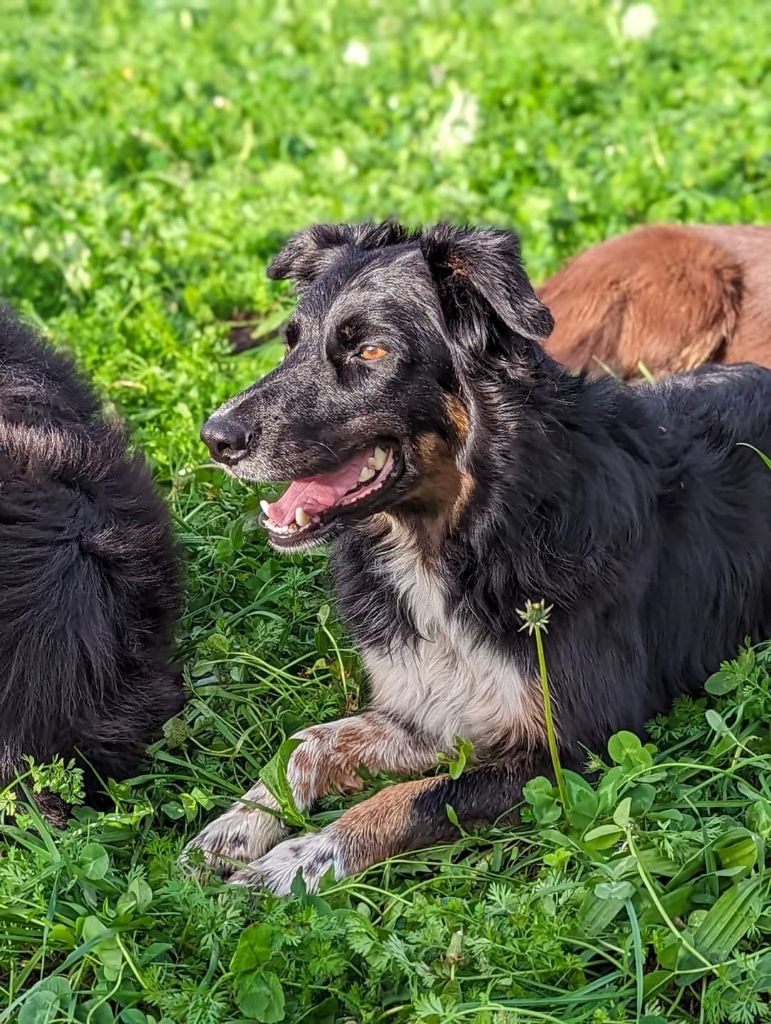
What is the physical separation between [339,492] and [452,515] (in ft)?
1.10

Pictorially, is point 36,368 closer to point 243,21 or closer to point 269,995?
point 269,995

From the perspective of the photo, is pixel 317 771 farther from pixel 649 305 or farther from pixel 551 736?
pixel 649 305

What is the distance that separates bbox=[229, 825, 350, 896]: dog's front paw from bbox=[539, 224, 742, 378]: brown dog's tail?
292 centimetres

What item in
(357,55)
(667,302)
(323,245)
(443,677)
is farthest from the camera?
(357,55)

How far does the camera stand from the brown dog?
19.0ft

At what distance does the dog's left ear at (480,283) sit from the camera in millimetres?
3436

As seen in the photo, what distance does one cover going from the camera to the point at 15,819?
3.65 metres

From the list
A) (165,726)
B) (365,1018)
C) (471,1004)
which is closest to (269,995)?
(365,1018)

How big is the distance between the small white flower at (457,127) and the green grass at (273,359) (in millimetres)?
19

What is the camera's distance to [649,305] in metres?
5.86

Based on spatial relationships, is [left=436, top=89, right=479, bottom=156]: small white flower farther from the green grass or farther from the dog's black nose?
the dog's black nose

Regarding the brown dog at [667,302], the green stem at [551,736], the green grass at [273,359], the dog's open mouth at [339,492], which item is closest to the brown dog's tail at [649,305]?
the brown dog at [667,302]

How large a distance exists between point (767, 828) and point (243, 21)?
9395 millimetres

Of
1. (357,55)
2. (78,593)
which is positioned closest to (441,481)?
(78,593)
